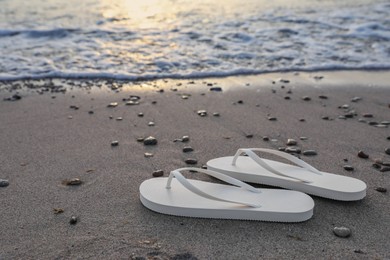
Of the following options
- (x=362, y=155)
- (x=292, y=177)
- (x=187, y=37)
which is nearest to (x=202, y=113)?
(x=362, y=155)

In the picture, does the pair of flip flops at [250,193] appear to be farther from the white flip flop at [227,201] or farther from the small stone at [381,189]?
the small stone at [381,189]

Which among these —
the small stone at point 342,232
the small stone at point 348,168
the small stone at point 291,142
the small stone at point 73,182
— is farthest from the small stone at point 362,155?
the small stone at point 73,182

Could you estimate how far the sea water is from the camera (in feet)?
19.0

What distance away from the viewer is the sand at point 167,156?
204 cm

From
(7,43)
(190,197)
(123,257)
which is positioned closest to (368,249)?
(190,197)

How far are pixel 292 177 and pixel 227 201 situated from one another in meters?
0.51

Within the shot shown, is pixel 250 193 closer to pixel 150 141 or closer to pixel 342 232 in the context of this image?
pixel 342 232

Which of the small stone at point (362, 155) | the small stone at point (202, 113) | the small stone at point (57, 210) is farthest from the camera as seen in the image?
the small stone at point (202, 113)

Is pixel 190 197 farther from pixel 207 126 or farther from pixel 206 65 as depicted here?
pixel 206 65

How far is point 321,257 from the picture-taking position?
193 cm

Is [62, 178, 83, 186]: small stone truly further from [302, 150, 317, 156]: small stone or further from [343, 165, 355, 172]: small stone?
[343, 165, 355, 172]: small stone

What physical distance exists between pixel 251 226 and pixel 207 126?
170 cm

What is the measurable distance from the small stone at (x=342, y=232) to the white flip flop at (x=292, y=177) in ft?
0.96

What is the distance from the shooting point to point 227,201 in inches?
87.6
